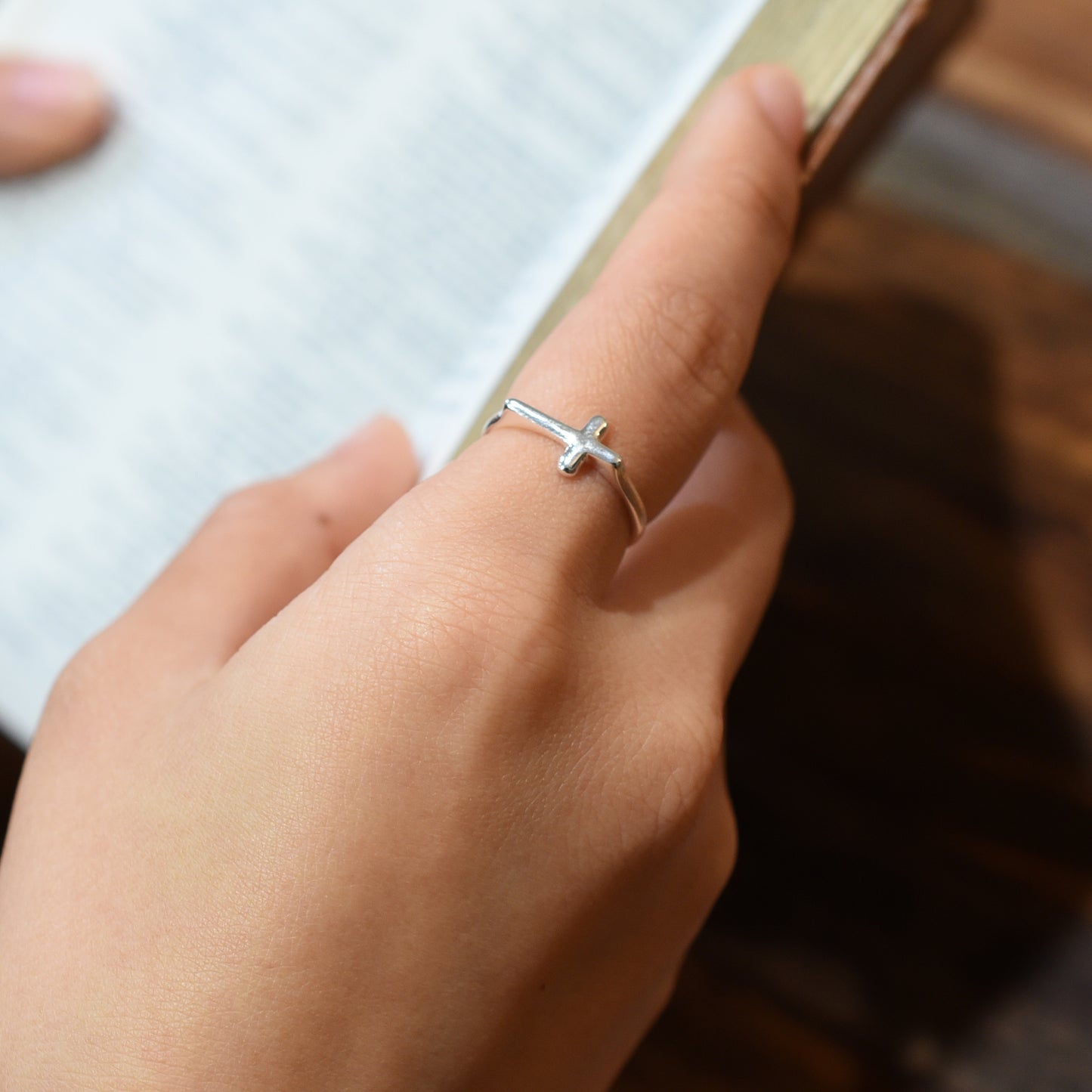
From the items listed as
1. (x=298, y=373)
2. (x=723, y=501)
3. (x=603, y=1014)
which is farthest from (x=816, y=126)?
(x=603, y=1014)

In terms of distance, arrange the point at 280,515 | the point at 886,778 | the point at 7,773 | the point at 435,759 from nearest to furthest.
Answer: the point at 435,759, the point at 280,515, the point at 7,773, the point at 886,778

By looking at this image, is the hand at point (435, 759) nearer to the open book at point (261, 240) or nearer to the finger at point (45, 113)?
the open book at point (261, 240)

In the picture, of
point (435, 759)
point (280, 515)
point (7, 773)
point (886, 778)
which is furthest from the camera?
point (886, 778)

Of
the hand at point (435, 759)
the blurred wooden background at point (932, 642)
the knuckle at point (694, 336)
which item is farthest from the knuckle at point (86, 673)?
the blurred wooden background at point (932, 642)

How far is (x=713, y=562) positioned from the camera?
42cm

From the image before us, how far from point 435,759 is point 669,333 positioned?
0.20 metres

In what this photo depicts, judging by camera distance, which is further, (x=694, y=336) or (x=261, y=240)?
(x=261, y=240)

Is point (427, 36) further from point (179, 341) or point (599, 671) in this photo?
point (599, 671)

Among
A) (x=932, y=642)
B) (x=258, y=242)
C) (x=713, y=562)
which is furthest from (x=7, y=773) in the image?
(x=932, y=642)

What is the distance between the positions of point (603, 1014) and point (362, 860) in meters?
0.16

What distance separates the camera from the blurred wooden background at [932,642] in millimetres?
762

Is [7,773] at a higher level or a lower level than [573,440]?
lower

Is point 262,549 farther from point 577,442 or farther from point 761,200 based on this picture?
point 761,200

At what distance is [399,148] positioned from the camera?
51 cm
